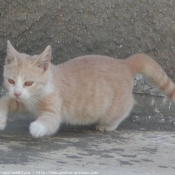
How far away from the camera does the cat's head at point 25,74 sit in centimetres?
404

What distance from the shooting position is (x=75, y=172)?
10.7 ft

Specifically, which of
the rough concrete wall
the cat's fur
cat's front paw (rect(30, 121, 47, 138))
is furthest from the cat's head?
the rough concrete wall

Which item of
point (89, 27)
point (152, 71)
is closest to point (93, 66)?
point (89, 27)

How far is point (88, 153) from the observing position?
149 inches

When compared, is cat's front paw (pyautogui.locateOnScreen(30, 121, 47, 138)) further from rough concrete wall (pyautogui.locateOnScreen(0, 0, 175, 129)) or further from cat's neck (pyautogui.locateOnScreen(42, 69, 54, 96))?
rough concrete wall (pyautogui.locateOnScreen(0, 0, 175, 129))

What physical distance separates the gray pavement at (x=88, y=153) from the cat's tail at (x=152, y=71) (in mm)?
439

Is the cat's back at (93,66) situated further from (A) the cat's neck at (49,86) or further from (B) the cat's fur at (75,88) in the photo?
(A) the cat's neck at (49,86)

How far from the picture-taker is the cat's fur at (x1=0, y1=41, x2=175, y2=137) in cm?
411

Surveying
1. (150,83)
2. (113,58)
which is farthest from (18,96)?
(150,83)

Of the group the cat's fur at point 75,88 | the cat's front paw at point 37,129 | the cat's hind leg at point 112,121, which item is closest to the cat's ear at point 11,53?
the cat's fur at point 75,88

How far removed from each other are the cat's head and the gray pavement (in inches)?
14.9

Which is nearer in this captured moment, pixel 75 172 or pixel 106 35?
pixel 75 172

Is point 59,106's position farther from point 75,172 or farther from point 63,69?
point 75,172

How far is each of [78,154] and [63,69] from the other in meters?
0.99
